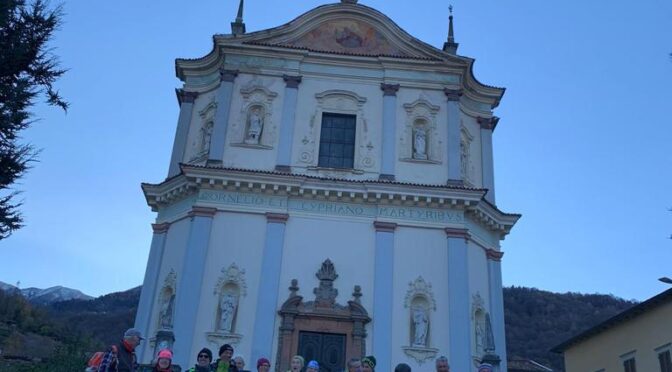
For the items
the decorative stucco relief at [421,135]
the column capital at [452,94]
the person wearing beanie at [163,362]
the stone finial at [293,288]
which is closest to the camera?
the person wearing beanie at [163,362]

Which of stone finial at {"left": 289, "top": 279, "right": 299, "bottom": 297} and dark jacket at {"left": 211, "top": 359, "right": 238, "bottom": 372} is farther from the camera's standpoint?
stone finial at {"left": 289, "top": 279, "right": 299, "bottom": 297}

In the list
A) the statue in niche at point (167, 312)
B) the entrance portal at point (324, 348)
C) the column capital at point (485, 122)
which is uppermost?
the column capital at point (485, 122)

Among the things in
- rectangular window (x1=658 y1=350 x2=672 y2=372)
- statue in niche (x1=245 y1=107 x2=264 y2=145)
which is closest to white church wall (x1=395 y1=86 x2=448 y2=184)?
statue in niche (x1=245 y1=107 x2=264 y2=145)

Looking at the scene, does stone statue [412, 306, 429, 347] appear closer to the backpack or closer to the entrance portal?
the entrance portal

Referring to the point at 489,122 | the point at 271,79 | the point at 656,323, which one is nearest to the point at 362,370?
the point at 271,79

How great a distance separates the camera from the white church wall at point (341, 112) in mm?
21297

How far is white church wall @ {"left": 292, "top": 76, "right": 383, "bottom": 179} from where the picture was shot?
21.3m

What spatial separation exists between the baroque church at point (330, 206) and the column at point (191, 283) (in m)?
0.04

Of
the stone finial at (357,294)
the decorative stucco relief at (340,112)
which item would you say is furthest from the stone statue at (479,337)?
the decorative stucco relief at (340,112)

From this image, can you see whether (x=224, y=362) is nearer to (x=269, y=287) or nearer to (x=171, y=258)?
(x=269, y=287)

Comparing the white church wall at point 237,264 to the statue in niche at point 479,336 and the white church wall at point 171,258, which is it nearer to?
the white church wall at point 171,258

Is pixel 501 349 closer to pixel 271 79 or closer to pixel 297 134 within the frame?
pixel 297 134

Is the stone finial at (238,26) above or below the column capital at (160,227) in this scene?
above

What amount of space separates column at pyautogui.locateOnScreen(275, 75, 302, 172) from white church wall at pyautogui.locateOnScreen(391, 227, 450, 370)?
14.0 feet
